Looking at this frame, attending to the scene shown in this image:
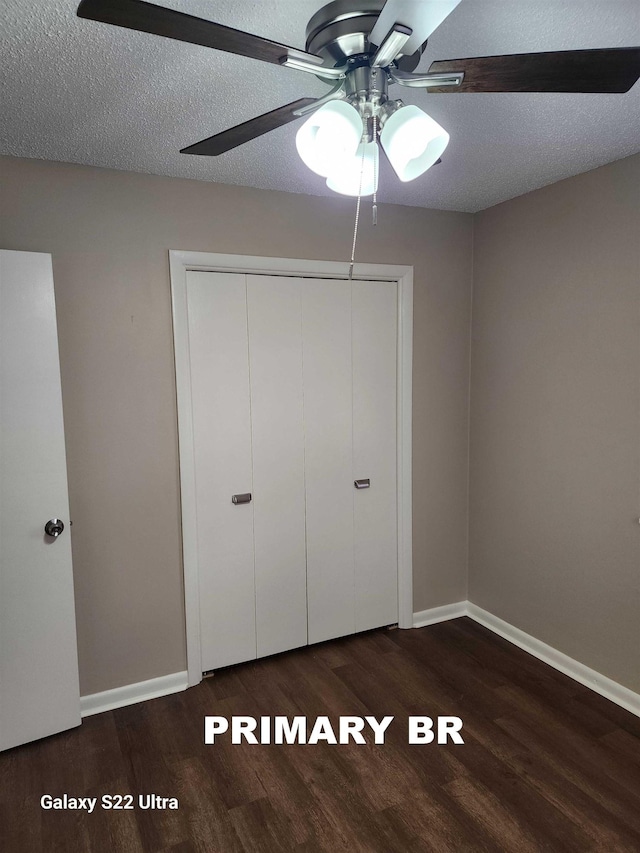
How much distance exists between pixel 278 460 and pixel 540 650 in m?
1.72

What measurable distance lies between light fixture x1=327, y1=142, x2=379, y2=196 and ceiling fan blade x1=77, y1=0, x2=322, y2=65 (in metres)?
0.33

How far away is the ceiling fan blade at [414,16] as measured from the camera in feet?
2.92

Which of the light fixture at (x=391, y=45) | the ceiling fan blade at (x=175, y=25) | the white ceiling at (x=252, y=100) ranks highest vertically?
the white ceiling at (x=252, y=100)

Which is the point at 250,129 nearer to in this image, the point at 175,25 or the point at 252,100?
the point at 175,25

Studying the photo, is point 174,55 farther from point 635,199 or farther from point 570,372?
point 570,372

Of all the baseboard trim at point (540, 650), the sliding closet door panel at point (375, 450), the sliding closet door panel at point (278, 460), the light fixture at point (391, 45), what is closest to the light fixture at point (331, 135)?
the light fixture at point (391, 45)

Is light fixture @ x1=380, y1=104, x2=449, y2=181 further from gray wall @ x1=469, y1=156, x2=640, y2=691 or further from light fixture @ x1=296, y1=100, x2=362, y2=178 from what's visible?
gray wall @ x1=469, y1=156, x2=640, y2=691

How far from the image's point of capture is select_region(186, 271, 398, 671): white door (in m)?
2.73

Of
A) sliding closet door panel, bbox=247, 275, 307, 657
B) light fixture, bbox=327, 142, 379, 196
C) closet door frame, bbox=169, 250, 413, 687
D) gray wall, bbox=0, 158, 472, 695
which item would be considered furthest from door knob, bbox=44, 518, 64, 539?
light fixture, bbox=327, 142, 379, 196

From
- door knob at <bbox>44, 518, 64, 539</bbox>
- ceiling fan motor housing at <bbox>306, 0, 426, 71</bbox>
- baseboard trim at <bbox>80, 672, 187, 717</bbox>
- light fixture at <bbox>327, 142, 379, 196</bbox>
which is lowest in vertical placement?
baseboard trim at <bbox>80, 672, 187, 717</bbox>

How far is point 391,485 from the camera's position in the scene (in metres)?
3.22

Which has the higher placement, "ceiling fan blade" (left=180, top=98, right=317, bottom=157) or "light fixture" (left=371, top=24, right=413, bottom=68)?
"light fixture" (left=371, top=24, right=413, bottom=68)

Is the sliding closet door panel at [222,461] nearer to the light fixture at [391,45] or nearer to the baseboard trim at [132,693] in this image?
the baseboard trim at [132,693]

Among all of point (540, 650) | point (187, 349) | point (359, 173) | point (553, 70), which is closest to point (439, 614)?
point (540, 650)
